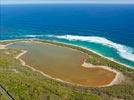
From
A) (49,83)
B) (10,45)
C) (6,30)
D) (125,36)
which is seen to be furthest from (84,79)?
(6,30)

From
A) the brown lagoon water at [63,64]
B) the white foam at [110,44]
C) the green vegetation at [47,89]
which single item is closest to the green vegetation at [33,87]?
the green vegetation at [47,89]

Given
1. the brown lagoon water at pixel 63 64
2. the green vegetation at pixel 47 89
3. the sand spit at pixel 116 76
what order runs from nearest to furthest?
the green vegetation at pixel 47 89
the sand spit at pixel 116 76
the brown lagoon water at pixel 63 64

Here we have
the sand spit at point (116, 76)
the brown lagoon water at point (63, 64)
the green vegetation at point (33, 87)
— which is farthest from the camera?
the brown lagoon water at point (63, 64)

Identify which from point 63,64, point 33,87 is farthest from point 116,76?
point 33,87

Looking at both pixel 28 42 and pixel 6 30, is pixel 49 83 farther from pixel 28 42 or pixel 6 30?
pixel 6 30

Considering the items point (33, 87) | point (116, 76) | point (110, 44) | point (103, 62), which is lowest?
point (110, 44)

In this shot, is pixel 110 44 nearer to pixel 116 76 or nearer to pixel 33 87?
pixel 116 76

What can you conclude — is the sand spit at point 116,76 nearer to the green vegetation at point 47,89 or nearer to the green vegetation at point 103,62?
the green vegetation at point 47,89

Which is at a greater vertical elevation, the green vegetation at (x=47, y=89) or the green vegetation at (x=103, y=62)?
the green vegetation at (x=47, y=89)

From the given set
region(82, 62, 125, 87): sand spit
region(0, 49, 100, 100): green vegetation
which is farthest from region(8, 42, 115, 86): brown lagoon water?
region(0, 49, 100, 100): green vegetation
